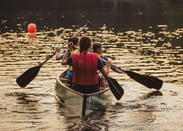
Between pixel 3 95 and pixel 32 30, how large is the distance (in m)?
23.6

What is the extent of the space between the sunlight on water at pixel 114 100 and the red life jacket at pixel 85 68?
1.11 m

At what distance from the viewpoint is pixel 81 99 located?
12.7 m

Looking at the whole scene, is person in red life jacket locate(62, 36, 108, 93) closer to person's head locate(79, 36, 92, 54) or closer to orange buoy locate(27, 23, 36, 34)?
person's head locate(79, 36, 92, 54)

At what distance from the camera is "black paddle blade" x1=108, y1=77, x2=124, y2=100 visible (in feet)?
47.3

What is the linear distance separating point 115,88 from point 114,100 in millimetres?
1159

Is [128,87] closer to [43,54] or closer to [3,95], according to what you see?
[3,95]

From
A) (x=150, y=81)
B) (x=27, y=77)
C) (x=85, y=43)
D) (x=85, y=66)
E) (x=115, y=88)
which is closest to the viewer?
(x=85, y=43)

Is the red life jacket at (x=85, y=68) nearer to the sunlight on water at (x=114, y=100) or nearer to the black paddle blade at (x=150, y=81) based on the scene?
the sunlight on water at (x=114, y=100)

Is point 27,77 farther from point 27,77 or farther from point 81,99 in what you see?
point 81,99

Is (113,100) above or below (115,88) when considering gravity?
below

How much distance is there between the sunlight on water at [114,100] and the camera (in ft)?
41.9

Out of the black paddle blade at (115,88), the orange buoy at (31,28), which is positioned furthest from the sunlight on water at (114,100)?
the orange buoy at (31,28)

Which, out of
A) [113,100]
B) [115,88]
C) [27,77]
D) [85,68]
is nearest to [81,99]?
[85,68]

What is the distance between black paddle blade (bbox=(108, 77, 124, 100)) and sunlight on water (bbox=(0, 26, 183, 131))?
1.25 feet
